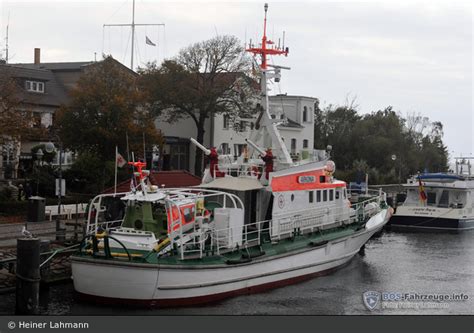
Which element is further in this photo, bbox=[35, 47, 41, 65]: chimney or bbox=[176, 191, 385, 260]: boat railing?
bbox=[35, 47, 41, 65]: chimney

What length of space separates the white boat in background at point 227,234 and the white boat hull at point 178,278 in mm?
24

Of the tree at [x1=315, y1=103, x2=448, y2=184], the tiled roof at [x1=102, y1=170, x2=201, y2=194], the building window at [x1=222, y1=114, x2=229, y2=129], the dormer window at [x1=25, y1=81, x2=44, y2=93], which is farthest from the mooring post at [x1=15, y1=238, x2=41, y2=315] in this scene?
the tree at [x1=315, y1=103, x2=448, y2=184]

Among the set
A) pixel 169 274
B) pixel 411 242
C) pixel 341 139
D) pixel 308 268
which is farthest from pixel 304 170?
pixel 341 139

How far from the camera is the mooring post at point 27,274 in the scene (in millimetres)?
15930

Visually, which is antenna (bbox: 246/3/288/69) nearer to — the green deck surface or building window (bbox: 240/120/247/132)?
the green deck surface

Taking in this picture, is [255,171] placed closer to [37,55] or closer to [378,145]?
[37,55]

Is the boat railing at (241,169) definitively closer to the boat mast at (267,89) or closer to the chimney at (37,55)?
the boat mast at (267,89)

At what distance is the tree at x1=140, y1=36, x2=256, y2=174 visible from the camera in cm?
3825

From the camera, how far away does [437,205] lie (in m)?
37.3

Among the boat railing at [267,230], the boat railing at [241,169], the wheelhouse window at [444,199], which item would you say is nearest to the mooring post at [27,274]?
→ the boat railing at [267,230]

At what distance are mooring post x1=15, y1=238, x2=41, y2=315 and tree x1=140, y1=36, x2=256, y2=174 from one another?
22464 millimetres

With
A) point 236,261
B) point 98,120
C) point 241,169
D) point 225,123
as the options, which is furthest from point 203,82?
point 236,261

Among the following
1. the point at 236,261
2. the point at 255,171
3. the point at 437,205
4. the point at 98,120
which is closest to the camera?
Result: the point at 236,261

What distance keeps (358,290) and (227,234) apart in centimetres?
470
